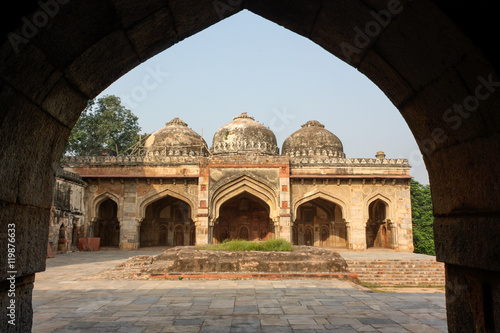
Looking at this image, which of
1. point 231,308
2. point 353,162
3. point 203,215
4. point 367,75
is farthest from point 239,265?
point 353,162

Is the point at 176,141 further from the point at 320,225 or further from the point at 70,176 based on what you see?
the point at 320,225

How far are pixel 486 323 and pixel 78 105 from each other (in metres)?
2.61

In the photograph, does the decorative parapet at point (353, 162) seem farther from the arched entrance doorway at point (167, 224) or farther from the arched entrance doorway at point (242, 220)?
the arched entrance doorway at point (167, 224)

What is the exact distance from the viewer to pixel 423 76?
1.99m

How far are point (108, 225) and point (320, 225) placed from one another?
12.5 m

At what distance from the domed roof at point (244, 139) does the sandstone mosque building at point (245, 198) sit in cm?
289

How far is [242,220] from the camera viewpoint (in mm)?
22078

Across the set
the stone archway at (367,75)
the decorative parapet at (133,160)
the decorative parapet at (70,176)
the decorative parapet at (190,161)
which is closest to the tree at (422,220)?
the decorative parapet at (190,161)

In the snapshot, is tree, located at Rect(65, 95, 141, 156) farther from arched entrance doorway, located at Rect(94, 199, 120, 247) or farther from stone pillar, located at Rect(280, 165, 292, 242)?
stone pillar, located at Rect(280, 165, 292, 242)

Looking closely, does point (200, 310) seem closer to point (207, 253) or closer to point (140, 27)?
point (140, 27)

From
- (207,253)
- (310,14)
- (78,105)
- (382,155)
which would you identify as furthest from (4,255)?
(382,155)

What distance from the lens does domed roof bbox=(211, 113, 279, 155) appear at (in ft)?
74.1

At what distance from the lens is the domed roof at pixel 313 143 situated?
23.2m

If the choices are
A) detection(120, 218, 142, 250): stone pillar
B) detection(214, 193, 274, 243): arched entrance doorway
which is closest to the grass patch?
detection(120, 218, 142, 250): stone pillar
